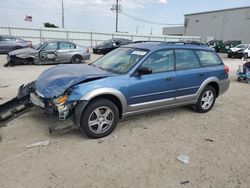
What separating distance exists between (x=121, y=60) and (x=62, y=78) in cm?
127

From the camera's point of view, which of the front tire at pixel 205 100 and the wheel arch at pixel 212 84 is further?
the front tire at pixel 205 100

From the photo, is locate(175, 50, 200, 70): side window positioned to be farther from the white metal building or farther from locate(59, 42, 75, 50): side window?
the white metal building

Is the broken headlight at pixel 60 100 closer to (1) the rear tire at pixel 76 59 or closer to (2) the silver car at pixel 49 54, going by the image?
(2) the silver car at pixel 49 54

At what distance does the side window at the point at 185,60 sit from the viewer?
17.3ft

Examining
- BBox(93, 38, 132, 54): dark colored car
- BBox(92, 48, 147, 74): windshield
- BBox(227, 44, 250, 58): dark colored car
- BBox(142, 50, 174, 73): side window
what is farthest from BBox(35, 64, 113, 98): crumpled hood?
BBox(227, 44, 250, 58): dark colored car

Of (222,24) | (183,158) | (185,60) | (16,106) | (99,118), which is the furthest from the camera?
(222,24)

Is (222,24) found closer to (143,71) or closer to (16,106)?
(143,71)

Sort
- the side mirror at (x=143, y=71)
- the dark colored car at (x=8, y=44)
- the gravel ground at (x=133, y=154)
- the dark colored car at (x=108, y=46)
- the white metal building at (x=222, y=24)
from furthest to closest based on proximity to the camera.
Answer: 1. the white metal building at (x=222, y=24)
2. the dark colored car at (x=108, y=46)
3. the dark colored car at (x=8, y=44)
4. the side mirror at (x=143, y=71)
5. the gravel ground at (x=133, y=154)

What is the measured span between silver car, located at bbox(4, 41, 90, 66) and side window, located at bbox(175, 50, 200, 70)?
9.55 metres

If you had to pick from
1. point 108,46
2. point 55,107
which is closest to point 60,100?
point 55,107

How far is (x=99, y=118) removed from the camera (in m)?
4.27

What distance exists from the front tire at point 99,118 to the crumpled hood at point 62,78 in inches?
18.6

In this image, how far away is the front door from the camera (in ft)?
15.1

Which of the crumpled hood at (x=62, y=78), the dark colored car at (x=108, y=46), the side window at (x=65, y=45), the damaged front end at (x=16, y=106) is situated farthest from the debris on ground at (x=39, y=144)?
the dark colored car at (x=108, y=46)
